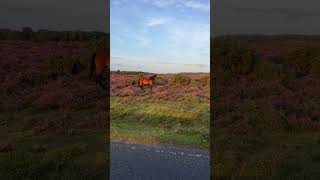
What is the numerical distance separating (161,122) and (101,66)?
18.1 ft

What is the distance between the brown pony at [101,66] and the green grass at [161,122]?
4.10 feet

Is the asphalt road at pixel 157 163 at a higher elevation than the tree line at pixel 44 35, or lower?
lower

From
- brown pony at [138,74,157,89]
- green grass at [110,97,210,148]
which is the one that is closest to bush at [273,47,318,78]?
green grass at [110,97,210,148]

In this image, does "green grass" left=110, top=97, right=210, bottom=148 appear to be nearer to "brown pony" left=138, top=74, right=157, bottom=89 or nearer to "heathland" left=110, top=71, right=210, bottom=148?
"heathland" left=110, top=71, right=210, bottom=148

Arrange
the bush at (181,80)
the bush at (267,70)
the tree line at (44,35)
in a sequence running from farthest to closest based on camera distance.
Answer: the tree line at (44,35)
the bush at (181,80)
the bush at (267,70)

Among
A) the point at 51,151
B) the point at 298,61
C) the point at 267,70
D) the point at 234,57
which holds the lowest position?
the point at 51,151

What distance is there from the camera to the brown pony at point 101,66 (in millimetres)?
24422

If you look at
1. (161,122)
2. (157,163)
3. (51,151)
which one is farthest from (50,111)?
(157,163)

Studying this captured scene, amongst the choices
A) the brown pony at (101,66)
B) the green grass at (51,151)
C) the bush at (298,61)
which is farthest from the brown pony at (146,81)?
the green grass at (51,151)

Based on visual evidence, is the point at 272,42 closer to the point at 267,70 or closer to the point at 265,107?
the point at 267,70

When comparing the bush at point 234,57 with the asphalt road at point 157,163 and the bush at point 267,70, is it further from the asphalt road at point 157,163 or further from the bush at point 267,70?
the asphalt road at point 157,163

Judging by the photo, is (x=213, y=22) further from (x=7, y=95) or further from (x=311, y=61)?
(x=7, y=95)

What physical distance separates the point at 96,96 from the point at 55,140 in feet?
25.3

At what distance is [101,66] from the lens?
24406 mm
